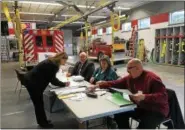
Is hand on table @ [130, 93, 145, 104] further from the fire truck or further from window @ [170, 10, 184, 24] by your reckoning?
window @ [170, 10, 184, 24]

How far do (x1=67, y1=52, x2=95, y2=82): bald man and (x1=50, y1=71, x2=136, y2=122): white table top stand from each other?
5.35ft

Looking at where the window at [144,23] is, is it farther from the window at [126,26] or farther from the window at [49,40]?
the window at [49,40]

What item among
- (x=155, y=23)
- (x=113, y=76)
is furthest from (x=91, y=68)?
(x=155, y=23)

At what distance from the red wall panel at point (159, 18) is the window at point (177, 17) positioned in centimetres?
28

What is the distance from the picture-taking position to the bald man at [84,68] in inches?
153

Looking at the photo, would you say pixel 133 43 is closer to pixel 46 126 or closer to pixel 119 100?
pixel 46 126

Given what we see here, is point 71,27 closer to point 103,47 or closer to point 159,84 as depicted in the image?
point 103,47

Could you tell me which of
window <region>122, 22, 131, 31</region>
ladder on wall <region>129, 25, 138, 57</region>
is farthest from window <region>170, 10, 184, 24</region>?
window <region>122, 22, 131, 31</region>

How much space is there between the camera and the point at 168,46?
10227mm

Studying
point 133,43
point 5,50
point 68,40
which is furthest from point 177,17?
point 68,40

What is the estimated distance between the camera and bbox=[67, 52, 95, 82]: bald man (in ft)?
12.7

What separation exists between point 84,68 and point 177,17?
785cm

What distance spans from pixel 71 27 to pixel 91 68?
794 inches

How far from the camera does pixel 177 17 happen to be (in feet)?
32.0
